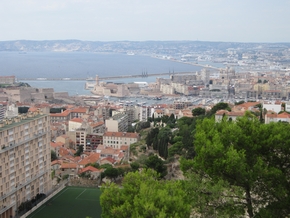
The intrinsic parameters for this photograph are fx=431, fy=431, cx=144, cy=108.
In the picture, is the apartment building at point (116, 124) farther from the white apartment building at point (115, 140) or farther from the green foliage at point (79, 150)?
the green foliage at point (79, 150)

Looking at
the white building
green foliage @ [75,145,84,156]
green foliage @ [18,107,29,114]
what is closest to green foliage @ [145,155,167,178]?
green foliage @ [75,145,84,156]

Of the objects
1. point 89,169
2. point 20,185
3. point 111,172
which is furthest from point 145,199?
point 89,169

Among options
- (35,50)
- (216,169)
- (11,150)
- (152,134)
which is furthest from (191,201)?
(35,50)

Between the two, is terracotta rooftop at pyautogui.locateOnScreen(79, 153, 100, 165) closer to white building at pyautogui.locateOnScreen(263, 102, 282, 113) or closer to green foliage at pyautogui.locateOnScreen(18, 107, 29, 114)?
white building at pyautogui.locateOnScreen(263, 102, 282, 113)

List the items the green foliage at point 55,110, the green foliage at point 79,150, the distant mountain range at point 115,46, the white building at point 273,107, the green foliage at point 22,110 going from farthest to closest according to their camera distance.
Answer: the distant mountain range at point 115,46 < the green foliage at point 55,110 < the green foliage at point 22,110 < the white building at point 273,107 < the green foliage at point 79,150

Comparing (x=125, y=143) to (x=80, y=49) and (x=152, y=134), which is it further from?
(x=80, y=49)

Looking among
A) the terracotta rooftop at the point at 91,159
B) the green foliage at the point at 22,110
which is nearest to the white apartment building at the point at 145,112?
the green foliage at the point at 22,110
